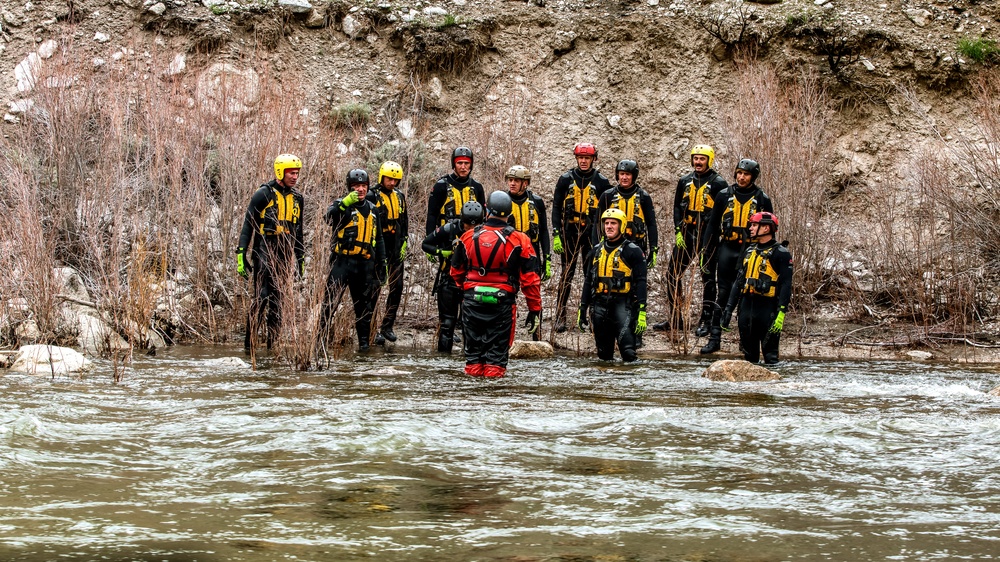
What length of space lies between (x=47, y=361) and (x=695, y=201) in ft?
24.3

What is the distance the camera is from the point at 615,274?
11.5 meters

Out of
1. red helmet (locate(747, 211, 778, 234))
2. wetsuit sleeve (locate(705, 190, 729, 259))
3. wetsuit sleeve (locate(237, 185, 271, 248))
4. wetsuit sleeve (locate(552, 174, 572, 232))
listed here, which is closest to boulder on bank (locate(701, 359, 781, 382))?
red helmet (locate(747, 211, 778, 234))

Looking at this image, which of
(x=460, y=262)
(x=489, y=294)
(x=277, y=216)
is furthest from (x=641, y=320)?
(x=277, y=216)

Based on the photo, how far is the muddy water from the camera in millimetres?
5180

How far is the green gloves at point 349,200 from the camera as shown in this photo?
12094 millimetres

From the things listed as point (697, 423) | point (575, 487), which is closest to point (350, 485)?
point (575, 487)

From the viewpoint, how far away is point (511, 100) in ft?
64.6

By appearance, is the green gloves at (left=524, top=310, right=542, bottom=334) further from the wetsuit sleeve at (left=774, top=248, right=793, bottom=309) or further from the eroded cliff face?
the eroded cliff face

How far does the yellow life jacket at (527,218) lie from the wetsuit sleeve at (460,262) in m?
2.10

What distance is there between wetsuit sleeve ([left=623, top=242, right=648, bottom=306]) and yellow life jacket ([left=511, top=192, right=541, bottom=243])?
147 centimetres

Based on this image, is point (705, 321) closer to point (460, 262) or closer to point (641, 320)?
point (641, 320)

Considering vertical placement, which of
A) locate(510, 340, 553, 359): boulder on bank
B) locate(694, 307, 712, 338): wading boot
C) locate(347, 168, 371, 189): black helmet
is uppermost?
locate(347, 168, 371, 189): black helmet

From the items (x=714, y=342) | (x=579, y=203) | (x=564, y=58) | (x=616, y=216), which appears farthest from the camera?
(x=564, y=58)

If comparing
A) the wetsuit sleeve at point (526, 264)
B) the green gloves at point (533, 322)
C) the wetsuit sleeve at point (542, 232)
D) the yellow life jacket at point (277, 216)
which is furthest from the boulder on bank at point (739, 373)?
the yellow life jacket at point (277, 216)
